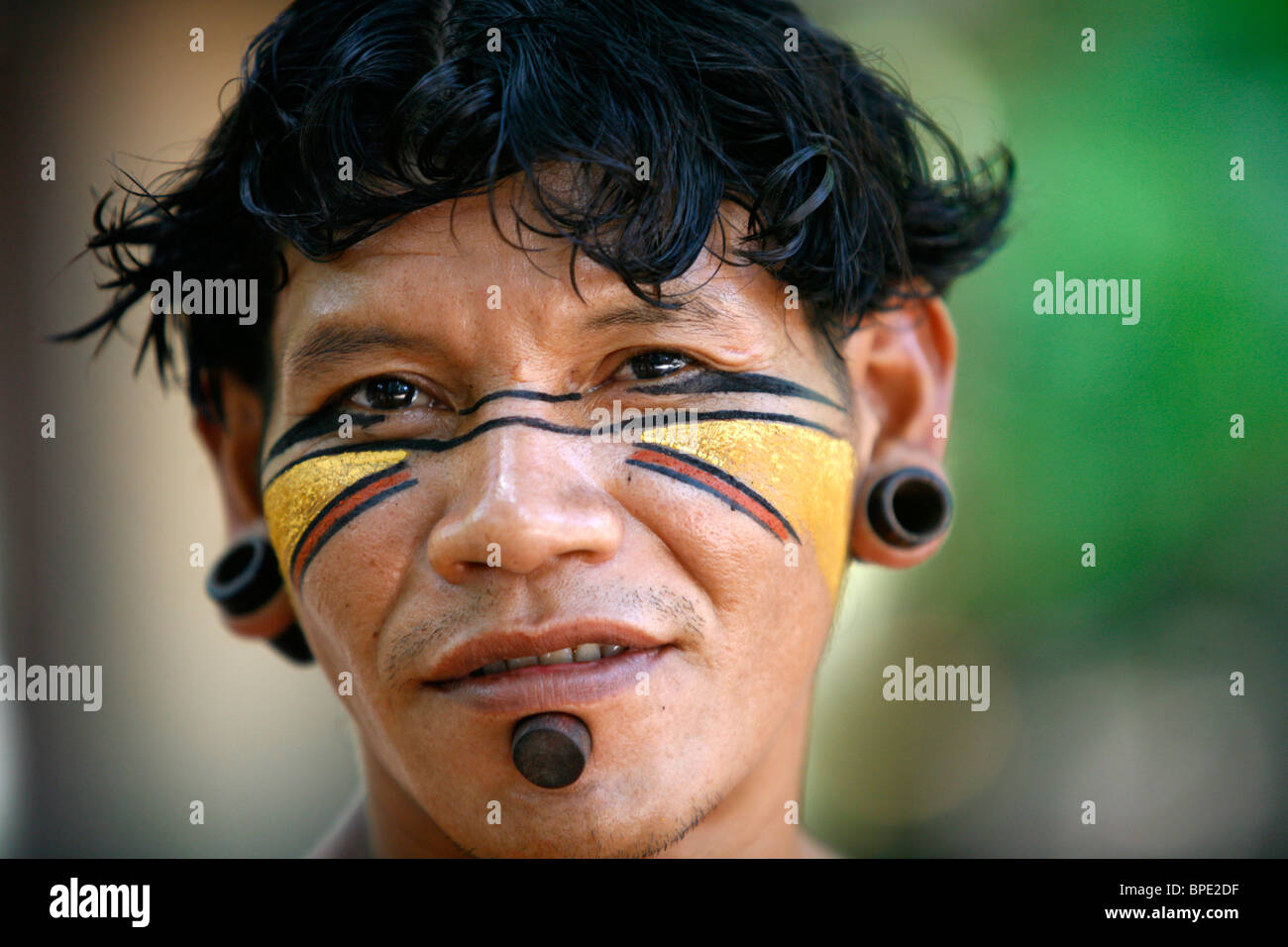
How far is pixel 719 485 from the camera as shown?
1657 millimetres

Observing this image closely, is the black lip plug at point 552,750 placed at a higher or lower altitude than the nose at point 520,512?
lower

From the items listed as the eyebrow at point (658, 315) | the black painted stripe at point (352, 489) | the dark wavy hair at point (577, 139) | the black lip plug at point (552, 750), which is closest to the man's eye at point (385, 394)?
the black painted stripe at point (352, 489)

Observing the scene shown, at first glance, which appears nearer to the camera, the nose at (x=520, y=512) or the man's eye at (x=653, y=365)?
the nose at (x=520, y=512)

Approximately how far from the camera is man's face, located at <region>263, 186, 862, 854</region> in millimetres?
1568

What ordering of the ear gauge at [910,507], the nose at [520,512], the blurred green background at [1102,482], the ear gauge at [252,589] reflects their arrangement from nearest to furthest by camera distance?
1. the nose at [520,512]
2. the ear gauge at [910,507]
3. the ear gauge at [252,589]
4. the blurred green background at [1102,482]

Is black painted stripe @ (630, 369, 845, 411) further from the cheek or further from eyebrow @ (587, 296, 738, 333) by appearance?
the cheek

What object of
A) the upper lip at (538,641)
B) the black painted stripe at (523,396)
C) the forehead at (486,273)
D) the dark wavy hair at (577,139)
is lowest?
the upper lip at (538,641)

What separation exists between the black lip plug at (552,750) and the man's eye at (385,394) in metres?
0.56

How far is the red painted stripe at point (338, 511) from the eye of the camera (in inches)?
66.6

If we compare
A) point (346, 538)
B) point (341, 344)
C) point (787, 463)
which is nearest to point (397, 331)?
point (341, 344)

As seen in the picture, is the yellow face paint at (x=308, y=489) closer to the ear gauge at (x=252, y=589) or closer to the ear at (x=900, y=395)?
the ear gauge at (x=252, y=589)

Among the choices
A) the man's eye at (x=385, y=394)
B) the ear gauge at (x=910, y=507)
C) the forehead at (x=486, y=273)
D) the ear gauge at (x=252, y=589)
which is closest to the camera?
the forehead at (x=486, y=273)

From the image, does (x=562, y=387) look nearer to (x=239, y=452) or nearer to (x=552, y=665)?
(x=552, y=665)

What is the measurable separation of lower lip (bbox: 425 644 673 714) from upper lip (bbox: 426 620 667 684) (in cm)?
2
